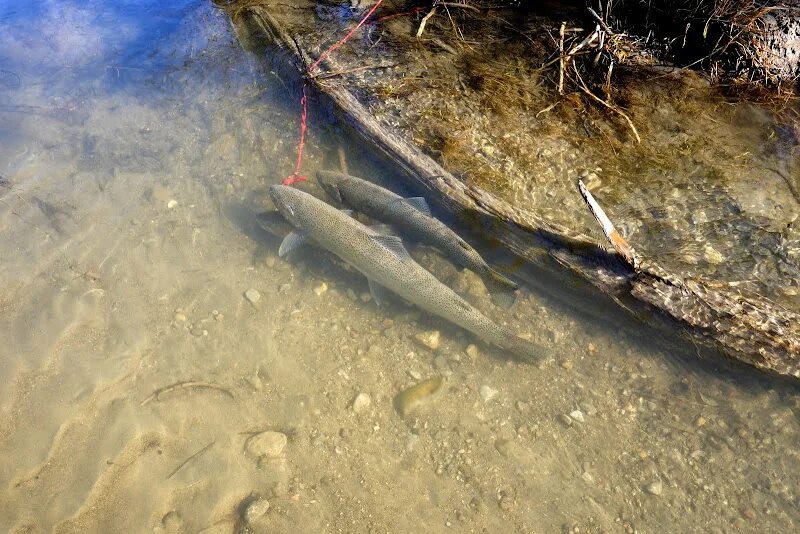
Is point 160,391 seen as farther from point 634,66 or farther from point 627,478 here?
point 634,66

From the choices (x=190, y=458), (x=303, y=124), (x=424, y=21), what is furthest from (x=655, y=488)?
(x=424, y=21)

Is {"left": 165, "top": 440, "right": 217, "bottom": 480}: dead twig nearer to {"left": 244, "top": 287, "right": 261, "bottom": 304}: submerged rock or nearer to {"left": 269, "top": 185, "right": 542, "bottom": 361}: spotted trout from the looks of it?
{"left": 244, "top": 287, "right": 261, "bottom": 304}: submerged rock

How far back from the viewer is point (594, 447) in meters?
4.07

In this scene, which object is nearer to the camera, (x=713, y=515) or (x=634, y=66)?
(x=713, y=515)

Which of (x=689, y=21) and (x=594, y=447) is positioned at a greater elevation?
(x=689, y=21)

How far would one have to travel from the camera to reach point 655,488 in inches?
150

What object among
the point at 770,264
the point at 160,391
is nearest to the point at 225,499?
the point at 160,391

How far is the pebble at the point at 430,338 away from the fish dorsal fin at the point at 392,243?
79 cm

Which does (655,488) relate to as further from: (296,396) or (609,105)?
(609,105)

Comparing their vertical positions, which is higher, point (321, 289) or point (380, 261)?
point (380, 261)

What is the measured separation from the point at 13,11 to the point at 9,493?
987 cm

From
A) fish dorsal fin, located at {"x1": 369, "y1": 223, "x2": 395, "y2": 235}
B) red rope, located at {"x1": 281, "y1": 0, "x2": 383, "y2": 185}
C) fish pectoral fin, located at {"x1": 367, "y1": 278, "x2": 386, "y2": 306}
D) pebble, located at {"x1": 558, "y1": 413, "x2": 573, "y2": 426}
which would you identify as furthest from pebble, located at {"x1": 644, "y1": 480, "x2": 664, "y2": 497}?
red rope, located at {"x1": 281, "y1": 0, "x2": 383, "y2": 185}

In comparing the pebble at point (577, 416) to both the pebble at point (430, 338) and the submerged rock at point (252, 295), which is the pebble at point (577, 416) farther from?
the submerged rock at point (252, 295)

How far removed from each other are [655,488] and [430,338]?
2.25 metres
